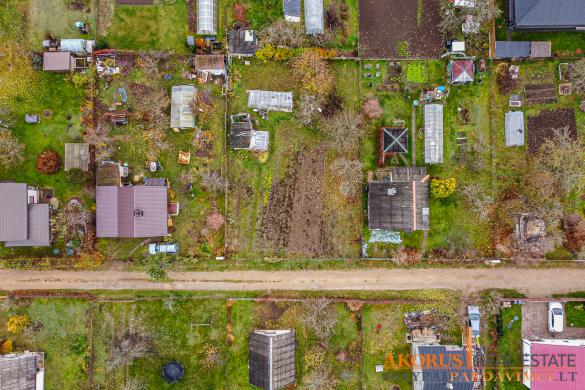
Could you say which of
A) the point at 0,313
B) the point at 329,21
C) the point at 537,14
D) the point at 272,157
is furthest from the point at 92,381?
the point at 537,14

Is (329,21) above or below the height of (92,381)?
above

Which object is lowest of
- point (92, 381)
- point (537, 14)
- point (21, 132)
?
point (92, 381)

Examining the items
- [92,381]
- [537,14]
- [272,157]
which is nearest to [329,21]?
[272,157]

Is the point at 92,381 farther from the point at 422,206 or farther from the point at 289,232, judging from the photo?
the point at 422,206

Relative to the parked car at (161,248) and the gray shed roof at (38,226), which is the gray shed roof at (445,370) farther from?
the gray shed roof at (38,226)

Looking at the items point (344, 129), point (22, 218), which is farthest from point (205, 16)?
point (22, 218)

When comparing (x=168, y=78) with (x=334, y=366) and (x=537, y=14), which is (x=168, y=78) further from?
(x=537, y=14)
